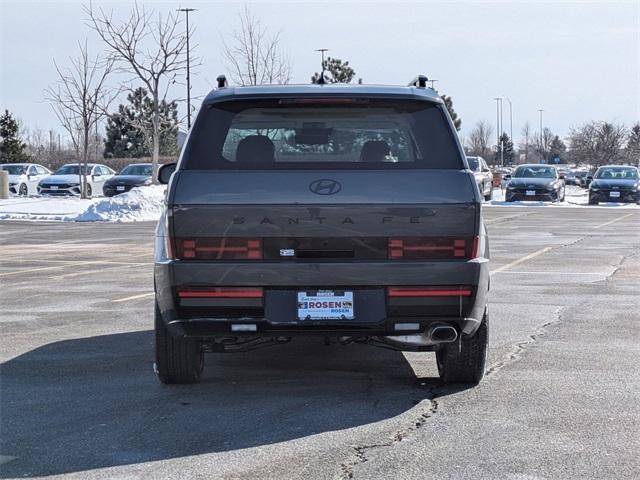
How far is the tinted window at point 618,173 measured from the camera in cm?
4106

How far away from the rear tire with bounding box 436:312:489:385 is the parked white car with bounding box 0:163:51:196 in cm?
3796

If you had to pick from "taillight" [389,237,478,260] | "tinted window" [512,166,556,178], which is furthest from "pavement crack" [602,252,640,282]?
"tinted window" [512,166,556,178]

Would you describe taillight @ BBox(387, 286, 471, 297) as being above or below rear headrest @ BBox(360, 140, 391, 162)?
below

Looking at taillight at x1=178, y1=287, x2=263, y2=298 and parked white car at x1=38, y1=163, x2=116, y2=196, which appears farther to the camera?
parked white car at x1=38, y1=163, x2=116, y2=196

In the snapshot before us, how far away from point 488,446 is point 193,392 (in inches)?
84.8

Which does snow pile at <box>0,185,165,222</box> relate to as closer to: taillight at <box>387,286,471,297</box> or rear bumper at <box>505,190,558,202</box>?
rear bumper at <box>505,190,558,202</box>

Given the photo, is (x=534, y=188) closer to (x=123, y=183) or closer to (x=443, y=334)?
(x=123, y=183)

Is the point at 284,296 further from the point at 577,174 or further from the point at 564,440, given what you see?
the point at 577,174

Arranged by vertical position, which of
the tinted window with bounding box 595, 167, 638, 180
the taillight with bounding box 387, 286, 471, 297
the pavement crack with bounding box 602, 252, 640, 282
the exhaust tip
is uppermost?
the tinted window with bounding box 595, 167, 638, 180

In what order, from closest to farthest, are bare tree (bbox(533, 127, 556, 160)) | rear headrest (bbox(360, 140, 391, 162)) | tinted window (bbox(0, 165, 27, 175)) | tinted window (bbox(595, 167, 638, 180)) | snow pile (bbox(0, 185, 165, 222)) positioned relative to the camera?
rear headrest (bbox(360, 140, 391, 162)), snow pile (bbox(0, 185, 165, 222)), tinted window (bbox(595, 167, 638, 180)), tinted window (bbox(0, 165, 27, 175)), bare tree (bbox(533, 127, 556, 160))

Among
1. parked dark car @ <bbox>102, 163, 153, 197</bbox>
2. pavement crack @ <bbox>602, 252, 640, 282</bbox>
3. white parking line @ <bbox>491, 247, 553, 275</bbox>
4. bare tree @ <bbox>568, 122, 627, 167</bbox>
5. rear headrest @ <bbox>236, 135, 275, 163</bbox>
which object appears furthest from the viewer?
bare tree @ <bbox>568, 122, 627, 167</bbox>

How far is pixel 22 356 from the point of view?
8.18 meters

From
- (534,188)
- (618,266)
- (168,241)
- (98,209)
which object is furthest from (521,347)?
(534,188)

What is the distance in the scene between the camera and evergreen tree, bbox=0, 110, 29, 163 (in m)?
62.2
